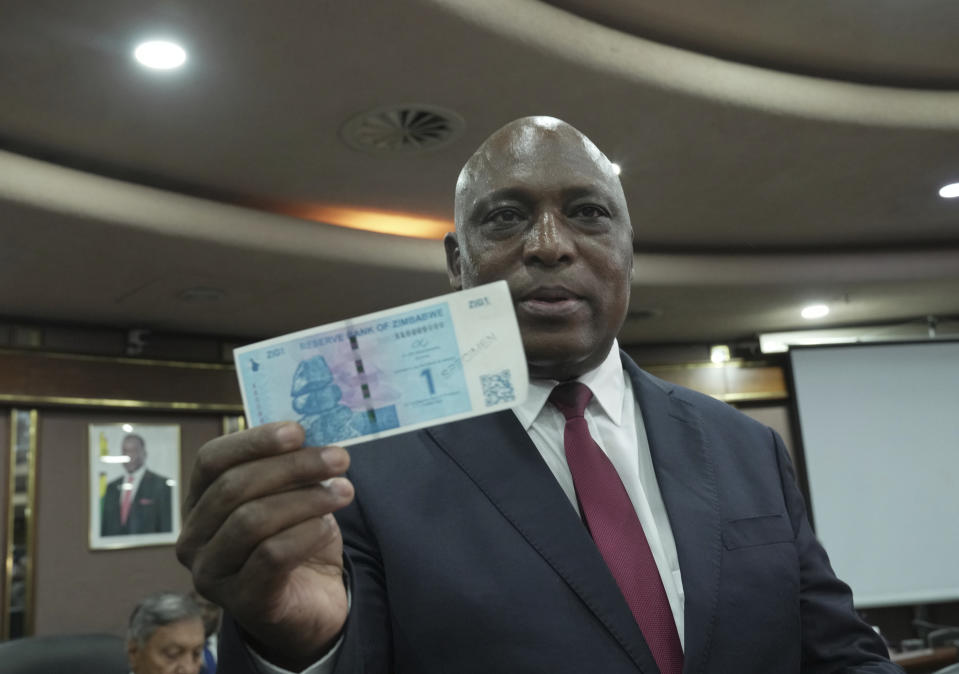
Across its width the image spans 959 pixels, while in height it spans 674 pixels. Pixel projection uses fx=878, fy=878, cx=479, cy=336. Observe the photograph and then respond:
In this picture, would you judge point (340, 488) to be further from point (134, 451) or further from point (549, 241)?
point (134, 451)

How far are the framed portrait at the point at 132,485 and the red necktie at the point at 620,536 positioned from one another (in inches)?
197

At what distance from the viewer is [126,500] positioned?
18.4ft

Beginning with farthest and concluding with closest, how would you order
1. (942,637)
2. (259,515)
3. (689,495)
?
(942,637) → (689,495) → (259,515)

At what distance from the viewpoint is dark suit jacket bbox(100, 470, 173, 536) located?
5539mm

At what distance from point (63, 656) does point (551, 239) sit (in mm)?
3155

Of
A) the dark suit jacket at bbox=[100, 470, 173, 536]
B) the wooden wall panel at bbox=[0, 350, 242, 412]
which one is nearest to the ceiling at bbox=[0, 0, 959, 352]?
the wooden wall panel at bbox=[0, 350, 242, 412]

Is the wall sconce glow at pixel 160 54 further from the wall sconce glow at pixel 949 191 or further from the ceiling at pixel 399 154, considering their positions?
the wall sconce glow at pixel 949 191

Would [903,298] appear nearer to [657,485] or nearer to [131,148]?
[131,148]

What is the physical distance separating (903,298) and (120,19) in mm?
5881

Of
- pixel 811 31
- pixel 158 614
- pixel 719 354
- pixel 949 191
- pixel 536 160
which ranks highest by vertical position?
pixel 811 31

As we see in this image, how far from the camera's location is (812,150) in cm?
426

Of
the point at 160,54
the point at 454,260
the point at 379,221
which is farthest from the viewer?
the point at 379,221

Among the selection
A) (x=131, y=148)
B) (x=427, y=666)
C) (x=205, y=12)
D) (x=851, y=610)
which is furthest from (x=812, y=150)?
(x=427, y=666)

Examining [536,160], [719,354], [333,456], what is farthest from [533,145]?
[719,354]
